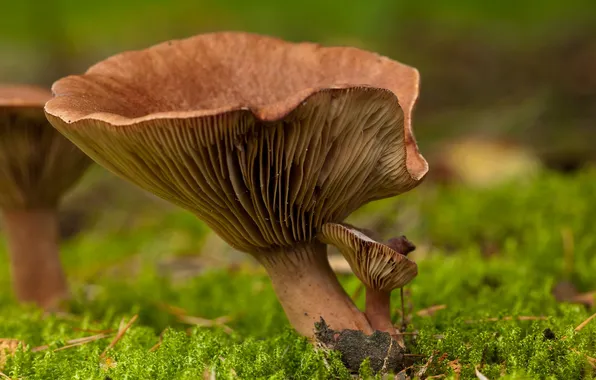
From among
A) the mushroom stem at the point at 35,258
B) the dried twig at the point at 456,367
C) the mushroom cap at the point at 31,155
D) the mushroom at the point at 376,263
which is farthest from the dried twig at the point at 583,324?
the mushroom stem at the point at 35,258

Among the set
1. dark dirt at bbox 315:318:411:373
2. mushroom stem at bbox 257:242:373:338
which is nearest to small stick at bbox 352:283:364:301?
mushroom stem at bbox 257:242:373:338

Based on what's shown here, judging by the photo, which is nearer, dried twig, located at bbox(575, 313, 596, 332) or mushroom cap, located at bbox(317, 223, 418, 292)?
mushroom cap, located at bbox(317, 223, 418, 292)

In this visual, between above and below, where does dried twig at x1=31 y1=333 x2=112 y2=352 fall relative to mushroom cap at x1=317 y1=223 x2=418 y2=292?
below

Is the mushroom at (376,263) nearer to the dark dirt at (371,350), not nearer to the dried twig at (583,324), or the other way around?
the dark dirt at (371,350)

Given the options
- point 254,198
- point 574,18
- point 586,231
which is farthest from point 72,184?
point 574,18

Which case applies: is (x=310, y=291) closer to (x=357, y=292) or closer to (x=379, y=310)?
(x=379, y=310)

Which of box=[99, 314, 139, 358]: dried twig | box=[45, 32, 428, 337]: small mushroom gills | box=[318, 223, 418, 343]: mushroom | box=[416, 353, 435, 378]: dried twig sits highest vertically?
box=[45, 32, 428, 337]: small mushroom gills

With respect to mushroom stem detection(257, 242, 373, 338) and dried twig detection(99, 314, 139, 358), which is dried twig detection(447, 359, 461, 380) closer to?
mushroom stem detection(257, 242, 373, 338)

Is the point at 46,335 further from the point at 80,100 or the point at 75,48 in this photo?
the point at 75,48
